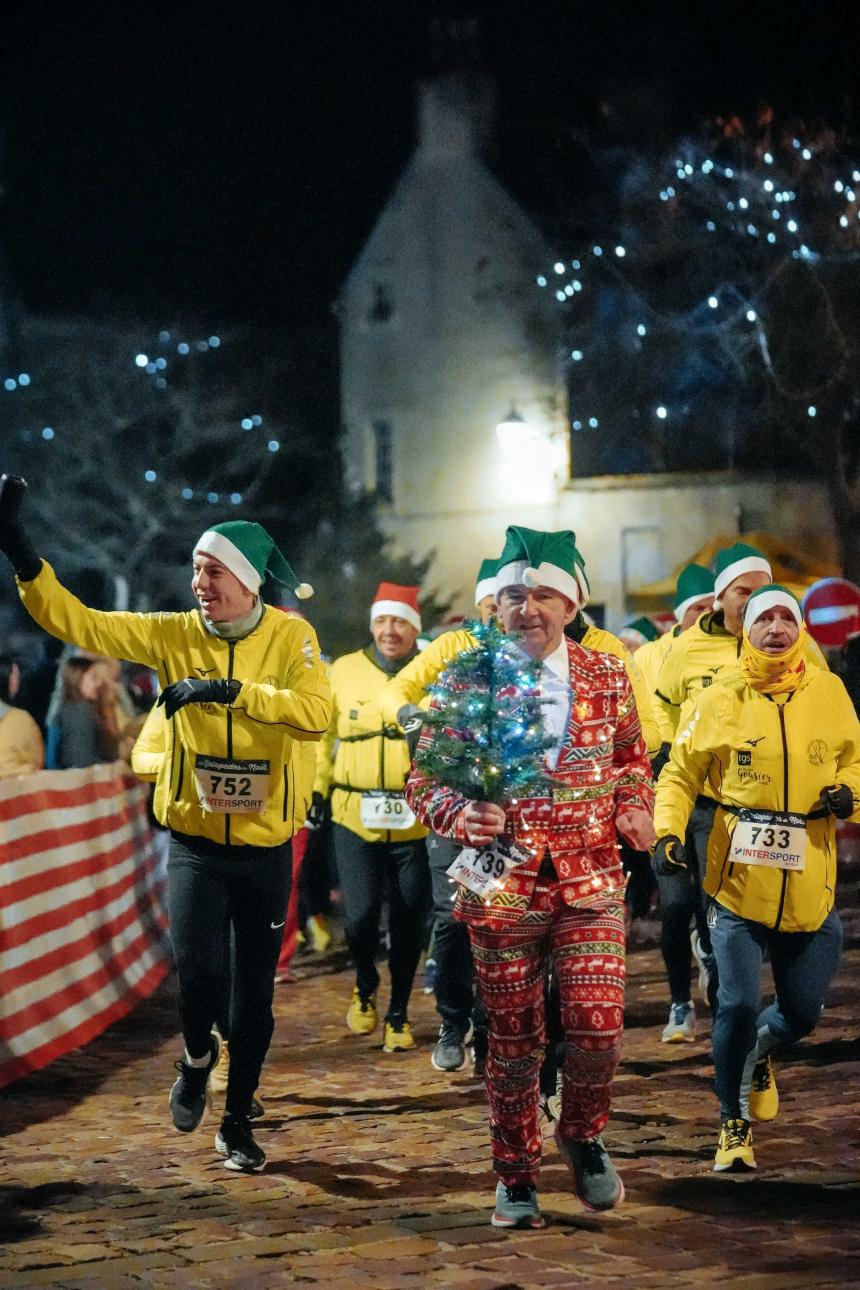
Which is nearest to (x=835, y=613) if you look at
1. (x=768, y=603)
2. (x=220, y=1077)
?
(x=220, y=1077)

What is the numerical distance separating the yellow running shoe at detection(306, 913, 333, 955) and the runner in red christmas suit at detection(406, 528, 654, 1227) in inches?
364

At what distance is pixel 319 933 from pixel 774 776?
8.85 metres

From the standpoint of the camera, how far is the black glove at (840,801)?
6.91 m

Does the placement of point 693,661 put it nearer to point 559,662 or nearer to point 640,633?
point 559,662

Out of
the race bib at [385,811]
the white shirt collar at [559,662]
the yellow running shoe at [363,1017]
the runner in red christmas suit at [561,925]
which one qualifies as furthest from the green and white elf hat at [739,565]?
the yellow running shoe at [363,1017]

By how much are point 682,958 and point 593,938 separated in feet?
14.5

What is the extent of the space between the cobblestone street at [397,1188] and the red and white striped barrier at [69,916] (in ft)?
1.90

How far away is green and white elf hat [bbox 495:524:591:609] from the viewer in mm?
6309

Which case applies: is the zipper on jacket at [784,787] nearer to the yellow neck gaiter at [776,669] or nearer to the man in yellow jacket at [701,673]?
the yellow neck gaiter at [776,669]

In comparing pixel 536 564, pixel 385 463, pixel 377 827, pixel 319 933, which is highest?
pixel 385 463

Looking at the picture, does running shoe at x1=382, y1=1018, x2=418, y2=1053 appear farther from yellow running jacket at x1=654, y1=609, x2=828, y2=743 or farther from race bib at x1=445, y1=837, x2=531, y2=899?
race bib at x1=445, y1=837, x2=531, y2=899

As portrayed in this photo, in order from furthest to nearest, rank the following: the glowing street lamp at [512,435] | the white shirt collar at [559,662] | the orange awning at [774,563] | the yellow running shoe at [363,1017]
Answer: the orange awning at [774,563], the glowing street lamp at [512,435], the yellow running shoe at [363,1017], the white shirt collar at [559,662]

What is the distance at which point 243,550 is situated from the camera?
7129 millimetres

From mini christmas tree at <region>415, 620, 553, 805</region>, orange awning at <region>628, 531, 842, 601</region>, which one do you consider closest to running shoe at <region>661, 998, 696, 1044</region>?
mini christmas tree at <region>415, 620, 553, 805</region>
